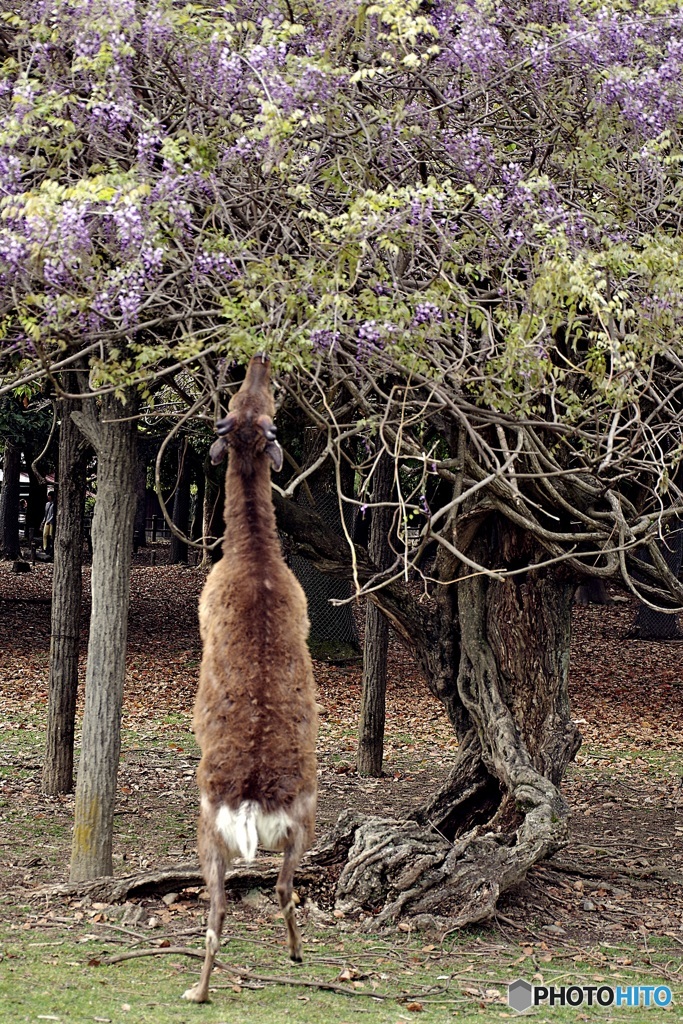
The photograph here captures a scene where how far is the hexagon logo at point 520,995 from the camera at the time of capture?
6226 millimetres

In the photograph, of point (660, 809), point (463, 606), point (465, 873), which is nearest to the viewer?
point (465, 873)

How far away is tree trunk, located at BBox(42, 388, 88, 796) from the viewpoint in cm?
1076

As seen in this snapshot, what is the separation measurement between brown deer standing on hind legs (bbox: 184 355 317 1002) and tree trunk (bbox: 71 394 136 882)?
3222 mm

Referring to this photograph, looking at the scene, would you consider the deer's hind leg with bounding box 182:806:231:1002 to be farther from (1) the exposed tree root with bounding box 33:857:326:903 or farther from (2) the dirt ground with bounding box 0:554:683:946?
(2) the dirt ground with bounding box 0:554:683:946

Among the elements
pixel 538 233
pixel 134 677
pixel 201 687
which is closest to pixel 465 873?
pixel 201 687

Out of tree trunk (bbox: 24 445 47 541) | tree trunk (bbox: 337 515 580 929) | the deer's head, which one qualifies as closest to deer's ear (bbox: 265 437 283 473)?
the deer's head

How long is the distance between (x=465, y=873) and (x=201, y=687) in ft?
11.6

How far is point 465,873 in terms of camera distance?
25.5 ft

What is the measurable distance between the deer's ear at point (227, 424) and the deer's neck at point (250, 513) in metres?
0.13

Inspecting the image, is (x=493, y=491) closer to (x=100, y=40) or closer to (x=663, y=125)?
(x=663, y=125)

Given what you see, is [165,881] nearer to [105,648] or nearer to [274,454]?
[105,648]

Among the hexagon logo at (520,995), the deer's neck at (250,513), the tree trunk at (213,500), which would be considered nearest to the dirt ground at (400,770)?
the hexagon logo at (520,995)

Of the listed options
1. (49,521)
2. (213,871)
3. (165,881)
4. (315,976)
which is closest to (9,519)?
(49,521)

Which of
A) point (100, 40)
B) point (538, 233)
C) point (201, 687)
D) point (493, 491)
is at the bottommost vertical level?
point (201, 687)
